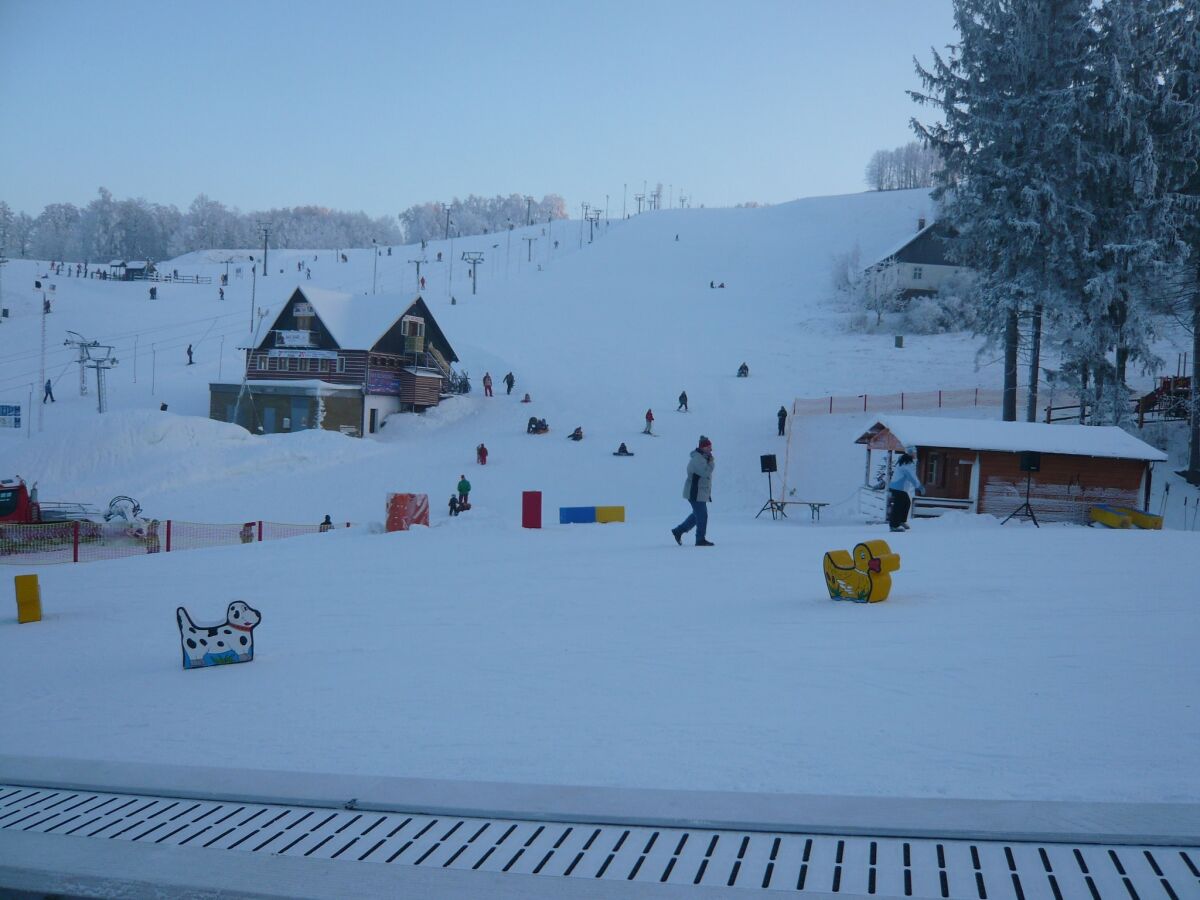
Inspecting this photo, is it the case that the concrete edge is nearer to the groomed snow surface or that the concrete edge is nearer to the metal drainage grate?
the metal drainage grate

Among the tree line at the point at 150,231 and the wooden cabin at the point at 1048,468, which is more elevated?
the tree line at the point at 150,231

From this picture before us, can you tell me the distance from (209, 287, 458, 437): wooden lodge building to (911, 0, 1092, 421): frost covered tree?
91.8 ft

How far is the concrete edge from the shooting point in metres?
3.58

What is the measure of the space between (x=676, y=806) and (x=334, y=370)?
45.2m

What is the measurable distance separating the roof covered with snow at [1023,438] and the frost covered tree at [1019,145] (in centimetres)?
784

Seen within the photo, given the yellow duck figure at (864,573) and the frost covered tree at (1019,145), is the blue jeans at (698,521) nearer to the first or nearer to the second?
the yellow duck figure at (864,573)

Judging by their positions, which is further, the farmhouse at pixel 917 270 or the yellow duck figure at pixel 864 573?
the farmhouse at pixel 917 270

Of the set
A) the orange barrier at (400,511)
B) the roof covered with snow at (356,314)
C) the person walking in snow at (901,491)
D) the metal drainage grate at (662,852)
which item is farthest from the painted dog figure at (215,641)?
the roof covered with snow at (356,314)

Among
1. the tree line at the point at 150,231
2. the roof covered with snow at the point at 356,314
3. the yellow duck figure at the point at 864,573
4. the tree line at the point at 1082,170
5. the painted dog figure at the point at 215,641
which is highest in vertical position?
the tree line at the point at 150,231

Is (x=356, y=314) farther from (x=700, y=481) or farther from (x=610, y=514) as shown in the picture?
(x=700, y=481)

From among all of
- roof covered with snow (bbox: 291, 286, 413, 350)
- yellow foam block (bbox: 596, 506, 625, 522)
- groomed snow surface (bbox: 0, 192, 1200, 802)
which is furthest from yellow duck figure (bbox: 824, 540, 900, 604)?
roof covered with snow (bbox: 291, 286, 413, 350)

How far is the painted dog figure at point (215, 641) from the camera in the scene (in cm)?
797

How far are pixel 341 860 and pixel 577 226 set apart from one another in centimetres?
15428

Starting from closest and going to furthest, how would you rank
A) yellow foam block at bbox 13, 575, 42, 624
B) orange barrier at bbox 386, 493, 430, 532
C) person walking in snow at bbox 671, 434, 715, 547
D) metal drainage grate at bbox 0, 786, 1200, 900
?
metal drainage grate at bbox 0, 786, 1200, 900 → yellow foam block at bbox 13, 575, 42, 624 → person walking in snow at bbox 671, 434, 715, 547 → orange barrier at bbox 386, 493, 430, 532
